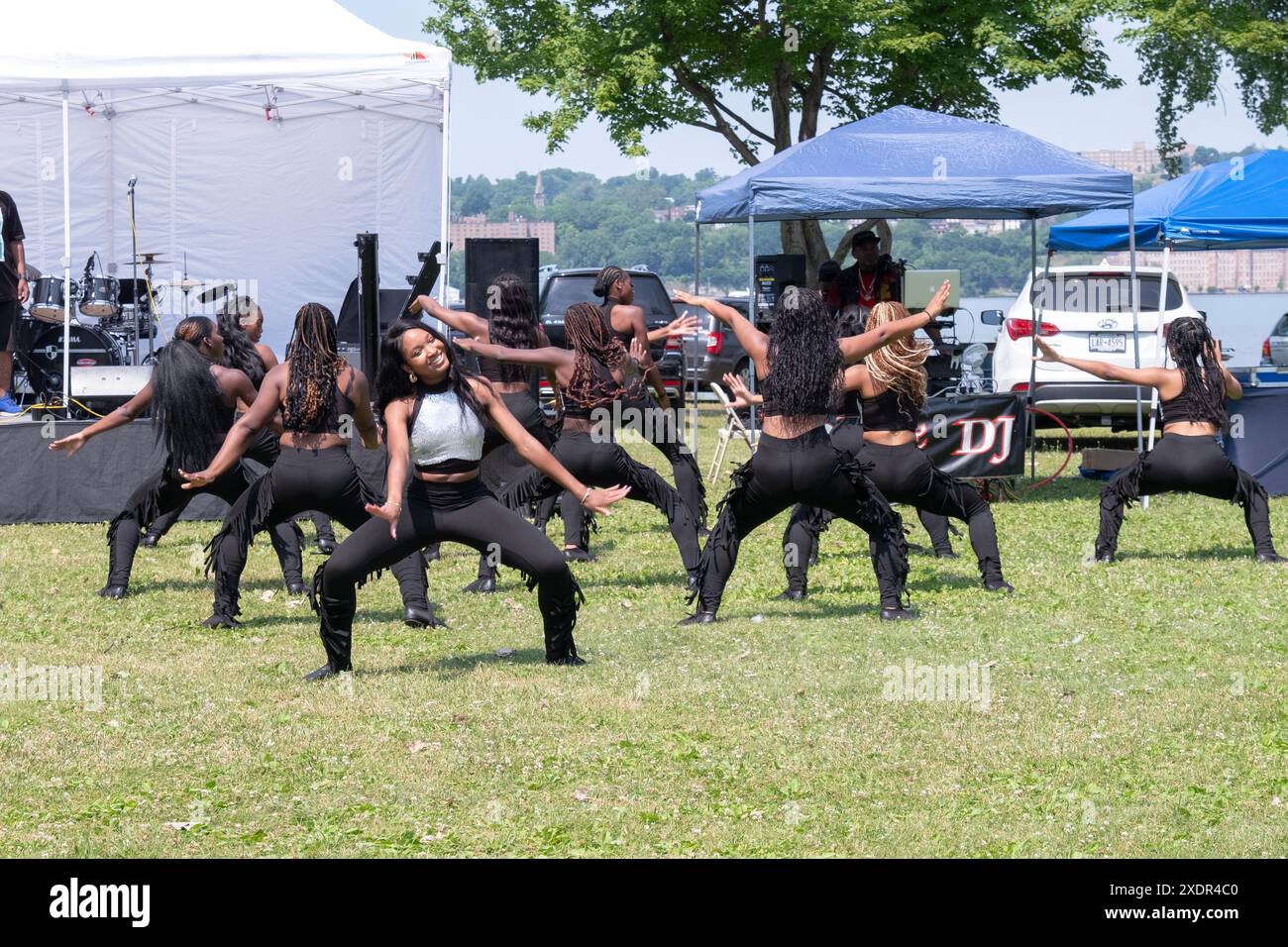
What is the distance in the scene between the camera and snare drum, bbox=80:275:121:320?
17.7 meters

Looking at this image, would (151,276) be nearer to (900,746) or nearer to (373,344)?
(373,344)

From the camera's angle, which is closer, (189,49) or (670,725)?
(670,725)

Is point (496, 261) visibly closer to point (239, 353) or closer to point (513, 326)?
point (239, 353)

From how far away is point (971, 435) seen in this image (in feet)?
47.9

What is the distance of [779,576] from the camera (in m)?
11.1

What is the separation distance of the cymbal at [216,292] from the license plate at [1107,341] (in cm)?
941

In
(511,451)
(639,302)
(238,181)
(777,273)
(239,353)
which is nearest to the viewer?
(239,353)

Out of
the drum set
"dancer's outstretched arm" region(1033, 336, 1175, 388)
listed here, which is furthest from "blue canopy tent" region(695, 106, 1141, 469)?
the drum set

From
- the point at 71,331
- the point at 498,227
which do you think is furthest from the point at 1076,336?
the point at 498,227

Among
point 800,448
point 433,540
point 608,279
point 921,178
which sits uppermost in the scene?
point 921,178

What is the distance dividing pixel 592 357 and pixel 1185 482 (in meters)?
4.04

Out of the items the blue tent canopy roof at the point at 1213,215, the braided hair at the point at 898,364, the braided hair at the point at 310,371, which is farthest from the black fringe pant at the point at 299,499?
the blue tent canopy roof at the point at 1213,215

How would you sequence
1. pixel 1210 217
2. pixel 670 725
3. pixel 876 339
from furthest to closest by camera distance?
1. pixel 1210 217
2. pixel 876 339
3. pixel 670 725
